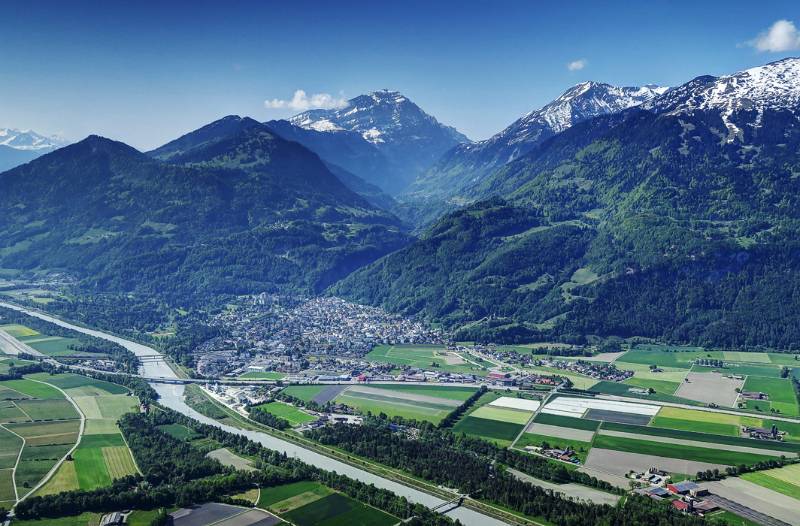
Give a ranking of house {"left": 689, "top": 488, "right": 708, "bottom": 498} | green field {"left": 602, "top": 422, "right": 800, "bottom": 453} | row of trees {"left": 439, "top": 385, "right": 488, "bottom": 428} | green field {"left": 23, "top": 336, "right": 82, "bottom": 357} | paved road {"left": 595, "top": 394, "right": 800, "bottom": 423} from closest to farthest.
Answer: house {"left": 689, "top": 488, "right": 708, "bottom": 498}, green field {"left": 602, "top": 422, "right": 800, "bottom": 453}, row of trees {"left": 439, "top": 385, "right": 488, "bottom": 428}, paved road {"left": 595, "top": 394, "right": 800, "bottom": 423}, green field {"left": 23, "top": 336, "right": 82, "bottom": 357}

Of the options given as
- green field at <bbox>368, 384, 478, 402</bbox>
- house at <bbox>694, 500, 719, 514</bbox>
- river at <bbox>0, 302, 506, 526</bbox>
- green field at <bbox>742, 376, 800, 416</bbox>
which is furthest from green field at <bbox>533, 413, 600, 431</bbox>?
river at <bbox>0, 302, 506, 526</bbox>

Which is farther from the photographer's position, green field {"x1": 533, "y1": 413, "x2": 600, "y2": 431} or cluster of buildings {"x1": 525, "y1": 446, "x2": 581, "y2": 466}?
green field {"x1": 533, "y1": 413, "x2": 600, "y2": 431}

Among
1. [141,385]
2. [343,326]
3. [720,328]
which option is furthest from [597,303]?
[141,385]

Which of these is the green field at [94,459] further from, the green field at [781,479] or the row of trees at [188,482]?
the green field at [781,479]

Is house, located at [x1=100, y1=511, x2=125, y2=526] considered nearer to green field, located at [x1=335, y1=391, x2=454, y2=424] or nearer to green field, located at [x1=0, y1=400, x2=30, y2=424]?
green field, located at [x1=0, y1=400, x2=30, y2=424]

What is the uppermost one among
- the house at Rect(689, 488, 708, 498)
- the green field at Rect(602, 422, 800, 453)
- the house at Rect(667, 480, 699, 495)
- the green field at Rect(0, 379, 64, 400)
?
the green field at Rect(0, 379, 64, 400)

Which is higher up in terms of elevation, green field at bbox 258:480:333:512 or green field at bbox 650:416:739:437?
green field at bbox 650:416:739:437
